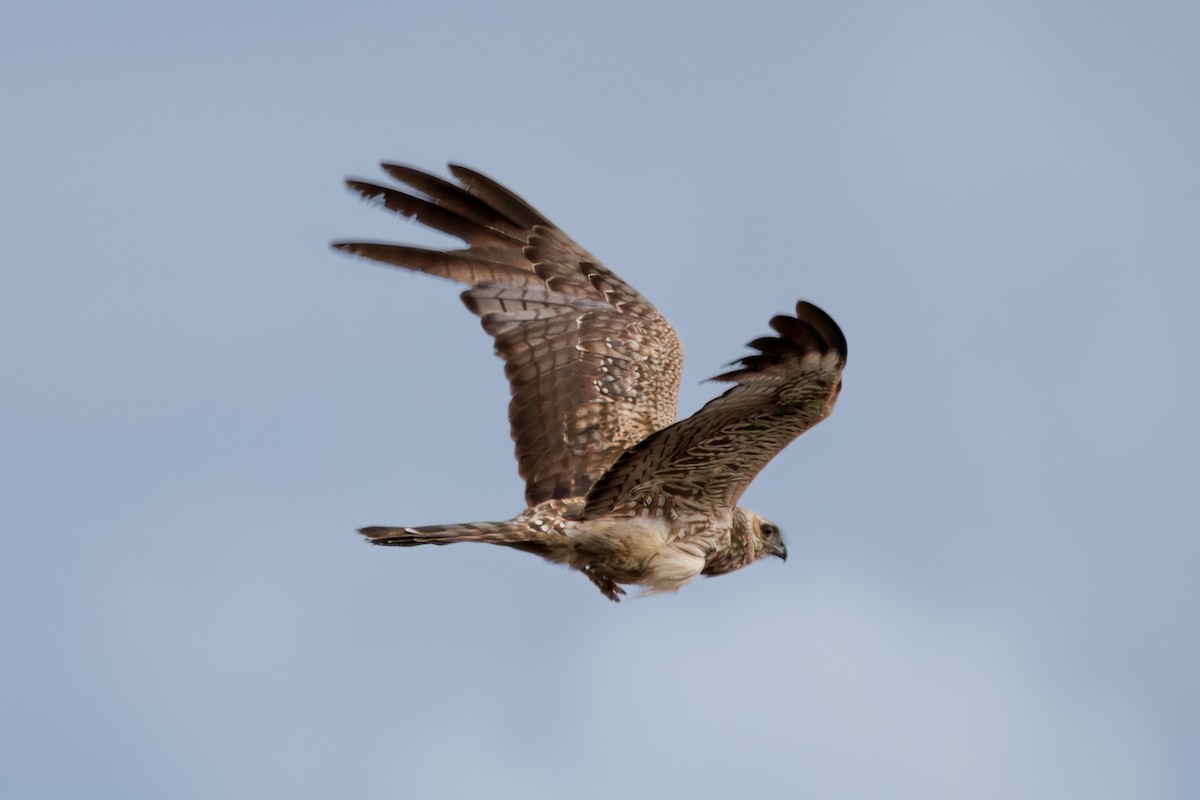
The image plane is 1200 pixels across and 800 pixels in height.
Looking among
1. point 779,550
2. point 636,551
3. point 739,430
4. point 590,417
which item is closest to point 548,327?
point 590,417

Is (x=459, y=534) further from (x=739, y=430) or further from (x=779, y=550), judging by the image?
(x=779, y=550)

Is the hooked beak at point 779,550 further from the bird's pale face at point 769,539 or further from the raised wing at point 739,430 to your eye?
the raised wing at point 739,430

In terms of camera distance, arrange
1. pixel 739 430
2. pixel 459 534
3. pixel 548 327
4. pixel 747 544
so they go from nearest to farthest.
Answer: pixel 739 430 < pixel 459 534 < pixel 747 544 < pixel 548 327

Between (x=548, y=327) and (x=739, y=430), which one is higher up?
(x=548, y=327)

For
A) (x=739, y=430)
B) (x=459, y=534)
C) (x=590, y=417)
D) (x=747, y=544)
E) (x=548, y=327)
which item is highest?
(x=548, y=327)

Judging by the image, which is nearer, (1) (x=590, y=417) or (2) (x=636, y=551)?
(2) (x=636, y=551)

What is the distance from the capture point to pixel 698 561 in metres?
11.1

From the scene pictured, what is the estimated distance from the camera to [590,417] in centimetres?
1194

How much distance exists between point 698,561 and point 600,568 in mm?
613

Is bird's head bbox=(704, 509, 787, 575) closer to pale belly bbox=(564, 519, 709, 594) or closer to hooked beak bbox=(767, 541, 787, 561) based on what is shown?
hooked beak bbox=(767, 541, 787, 561)

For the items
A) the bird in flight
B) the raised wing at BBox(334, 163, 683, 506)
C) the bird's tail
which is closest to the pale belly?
the bird in flight

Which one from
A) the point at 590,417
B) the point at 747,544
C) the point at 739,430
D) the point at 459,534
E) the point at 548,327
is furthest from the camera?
the point at 548,327

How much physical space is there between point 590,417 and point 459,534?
6.16ft

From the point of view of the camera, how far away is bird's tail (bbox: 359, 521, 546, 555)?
1027 cm
